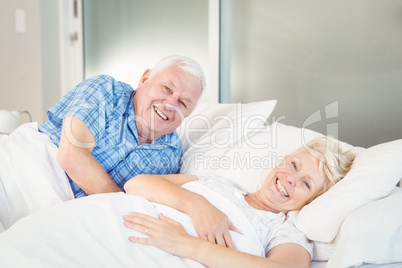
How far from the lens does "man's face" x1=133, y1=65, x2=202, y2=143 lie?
1.43 metres

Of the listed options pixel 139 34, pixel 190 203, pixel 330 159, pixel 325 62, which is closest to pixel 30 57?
pixel 139 34

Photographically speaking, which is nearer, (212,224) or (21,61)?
(212,224)

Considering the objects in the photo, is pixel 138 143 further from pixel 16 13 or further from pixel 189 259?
pixel 16 13

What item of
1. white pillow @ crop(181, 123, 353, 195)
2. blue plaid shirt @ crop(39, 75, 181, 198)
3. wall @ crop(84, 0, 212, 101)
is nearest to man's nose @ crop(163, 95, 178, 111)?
blue plaid shirt @ crop(39, 75, 181, 198)

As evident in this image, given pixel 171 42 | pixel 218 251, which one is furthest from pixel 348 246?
pixel 171 42

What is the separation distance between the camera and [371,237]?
0.98 meters

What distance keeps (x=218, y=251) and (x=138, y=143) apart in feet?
1.99

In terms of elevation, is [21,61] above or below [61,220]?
above

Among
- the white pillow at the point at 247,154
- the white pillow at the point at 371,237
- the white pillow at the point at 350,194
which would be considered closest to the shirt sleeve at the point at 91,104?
the white pillow at the point at 247,154

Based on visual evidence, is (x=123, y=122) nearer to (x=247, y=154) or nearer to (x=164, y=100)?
(x=164, y=100)

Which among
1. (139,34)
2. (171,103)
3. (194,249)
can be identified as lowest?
(194,249)

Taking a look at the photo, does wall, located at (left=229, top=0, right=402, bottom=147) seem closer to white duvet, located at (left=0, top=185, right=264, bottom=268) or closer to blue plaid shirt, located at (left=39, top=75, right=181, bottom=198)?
blue plaid shirt, located at (left=39, top=75, right=181, bottom=198)

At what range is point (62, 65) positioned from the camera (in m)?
2.96

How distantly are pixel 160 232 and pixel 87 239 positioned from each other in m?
0.17
